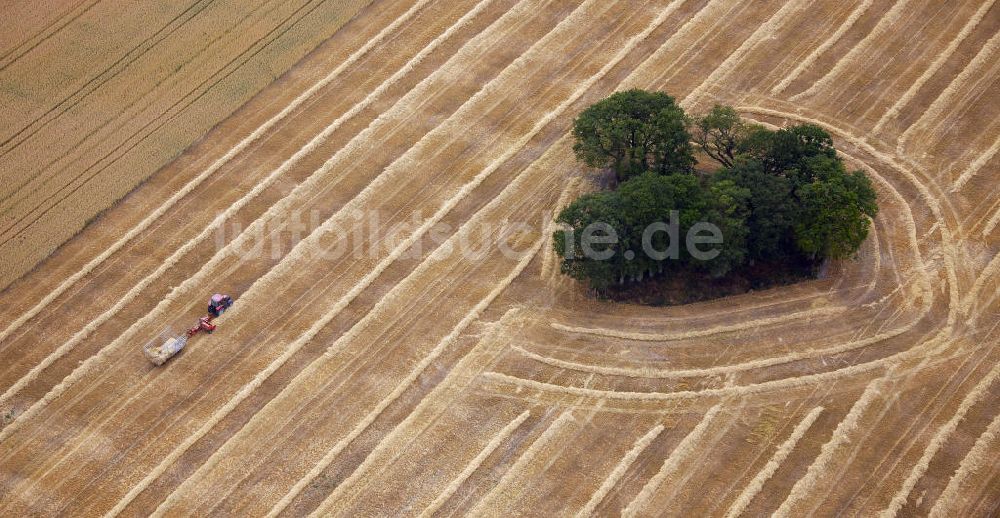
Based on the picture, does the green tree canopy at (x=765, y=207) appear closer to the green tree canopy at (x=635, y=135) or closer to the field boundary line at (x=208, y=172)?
the green tree canopy at (x=635, y=135)

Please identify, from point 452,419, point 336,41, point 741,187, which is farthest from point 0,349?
point 741,187

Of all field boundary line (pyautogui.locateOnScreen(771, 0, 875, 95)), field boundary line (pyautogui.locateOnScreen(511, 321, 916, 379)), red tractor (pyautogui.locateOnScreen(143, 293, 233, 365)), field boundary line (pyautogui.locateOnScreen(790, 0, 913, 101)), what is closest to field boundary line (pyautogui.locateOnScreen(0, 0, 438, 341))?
red tractor (pyautogui.locateOnScreen(143, 293, 233, 365))

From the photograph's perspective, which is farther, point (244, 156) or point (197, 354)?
point (244, 156)

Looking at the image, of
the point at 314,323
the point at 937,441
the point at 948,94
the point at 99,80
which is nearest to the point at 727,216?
the point at 937,441

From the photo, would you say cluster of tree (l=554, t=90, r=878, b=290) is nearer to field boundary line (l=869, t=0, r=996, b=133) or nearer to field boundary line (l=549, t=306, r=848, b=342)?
field boundary line (l=549, t=306, r=848, b=342)

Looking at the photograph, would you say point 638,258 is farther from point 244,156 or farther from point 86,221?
point 86,221

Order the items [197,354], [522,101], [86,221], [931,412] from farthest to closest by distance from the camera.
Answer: [522,101] → [86,221] → [197,354] → [931,412]

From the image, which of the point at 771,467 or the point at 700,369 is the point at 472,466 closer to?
the point at 700,369

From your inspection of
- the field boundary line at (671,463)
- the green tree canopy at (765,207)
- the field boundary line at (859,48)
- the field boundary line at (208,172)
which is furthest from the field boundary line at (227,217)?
the green tree canopy at (765,207)

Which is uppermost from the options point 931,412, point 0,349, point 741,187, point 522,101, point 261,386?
point 0,349
